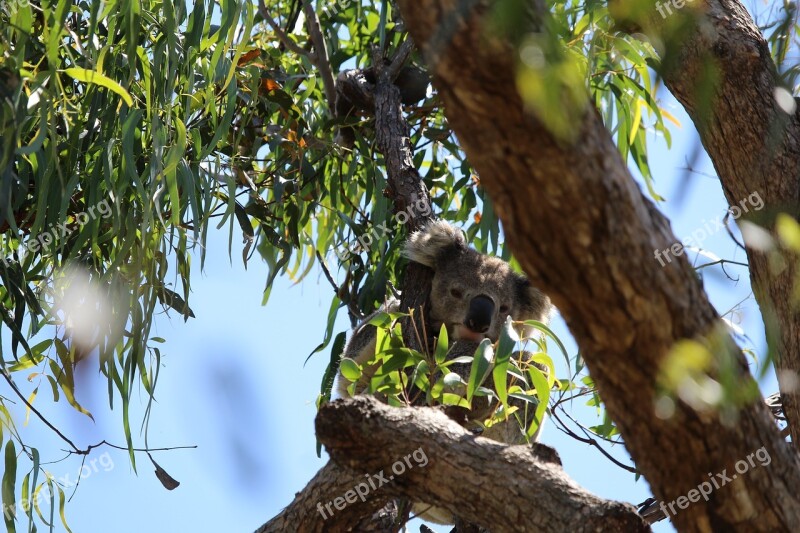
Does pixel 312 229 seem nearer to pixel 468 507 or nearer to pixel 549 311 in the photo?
pixel 549 311

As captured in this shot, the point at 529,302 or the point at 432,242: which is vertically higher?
the point at 432,242

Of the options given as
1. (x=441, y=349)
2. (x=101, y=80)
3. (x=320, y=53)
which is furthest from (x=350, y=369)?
(x=320, y=53)

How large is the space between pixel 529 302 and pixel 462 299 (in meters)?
0.45

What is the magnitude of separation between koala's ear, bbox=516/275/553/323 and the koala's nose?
388 millimetres

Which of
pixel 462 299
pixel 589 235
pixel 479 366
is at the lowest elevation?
pixel 589 235

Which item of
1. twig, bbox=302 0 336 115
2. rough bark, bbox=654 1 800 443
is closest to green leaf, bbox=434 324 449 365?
rough bark, bbox=654 1 800 443

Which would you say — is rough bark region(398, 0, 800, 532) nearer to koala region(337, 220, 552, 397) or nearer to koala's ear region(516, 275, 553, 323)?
koala region(337, 220, 552, 397)

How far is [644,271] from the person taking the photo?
1.26 metres

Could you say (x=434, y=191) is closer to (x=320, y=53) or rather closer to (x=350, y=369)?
(x=320, y=53)

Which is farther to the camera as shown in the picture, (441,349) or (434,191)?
(434,191)

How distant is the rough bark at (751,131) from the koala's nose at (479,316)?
4.53ft

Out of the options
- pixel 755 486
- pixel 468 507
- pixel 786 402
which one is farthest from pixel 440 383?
pixel 755 486

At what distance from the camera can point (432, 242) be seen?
12.4 ft

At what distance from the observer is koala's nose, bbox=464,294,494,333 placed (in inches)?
146
